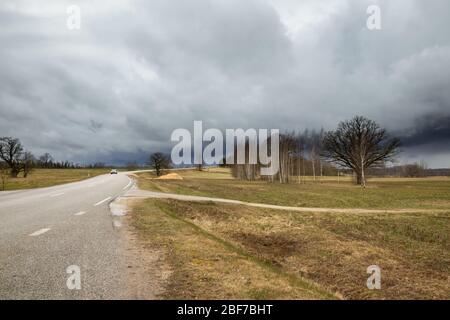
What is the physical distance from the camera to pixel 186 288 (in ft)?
17.2

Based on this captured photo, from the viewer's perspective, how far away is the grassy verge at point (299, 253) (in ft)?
18.9

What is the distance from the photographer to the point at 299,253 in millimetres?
10734

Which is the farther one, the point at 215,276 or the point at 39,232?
the point at 39,232

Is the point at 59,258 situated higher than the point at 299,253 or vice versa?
the point at 59,258

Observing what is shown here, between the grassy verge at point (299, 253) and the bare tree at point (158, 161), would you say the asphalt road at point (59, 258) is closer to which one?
the grassy verge at point (299, 253)

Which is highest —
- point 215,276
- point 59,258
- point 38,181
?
point 38,181

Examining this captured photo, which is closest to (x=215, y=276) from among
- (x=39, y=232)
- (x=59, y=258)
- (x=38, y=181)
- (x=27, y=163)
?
(x=59, y=258)

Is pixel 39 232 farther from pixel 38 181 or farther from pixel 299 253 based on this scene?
pixel 38 181

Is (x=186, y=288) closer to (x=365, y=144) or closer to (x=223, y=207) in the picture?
(x=223, y=207)

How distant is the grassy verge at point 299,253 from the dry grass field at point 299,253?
0.02 metres

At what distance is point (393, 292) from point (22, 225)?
385 inches

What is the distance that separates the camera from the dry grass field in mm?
5766
